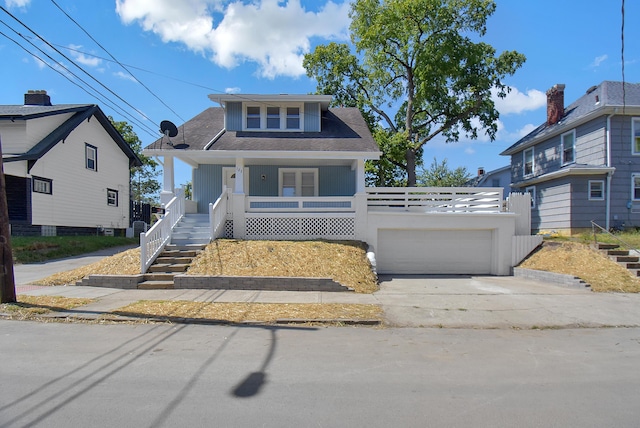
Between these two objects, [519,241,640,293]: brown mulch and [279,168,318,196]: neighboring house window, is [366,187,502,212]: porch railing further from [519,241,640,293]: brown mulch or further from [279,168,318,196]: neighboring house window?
[279,168,318,196]: neighboring house window

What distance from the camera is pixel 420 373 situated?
4969mm

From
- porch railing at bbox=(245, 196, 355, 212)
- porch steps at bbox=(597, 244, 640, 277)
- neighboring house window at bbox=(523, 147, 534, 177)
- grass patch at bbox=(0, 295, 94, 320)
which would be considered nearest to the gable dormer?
porch railing at bbox=(245, 196, 355, 212)

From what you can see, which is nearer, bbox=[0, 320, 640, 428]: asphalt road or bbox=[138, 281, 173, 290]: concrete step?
bbox=[0, 320, 640, 428]: asphalt road

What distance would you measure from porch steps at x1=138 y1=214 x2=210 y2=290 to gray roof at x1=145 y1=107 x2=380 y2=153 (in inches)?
113

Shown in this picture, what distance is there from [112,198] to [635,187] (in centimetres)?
2820

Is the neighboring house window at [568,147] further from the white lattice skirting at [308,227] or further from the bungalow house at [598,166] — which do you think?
the white lattice skirting at [308,227]

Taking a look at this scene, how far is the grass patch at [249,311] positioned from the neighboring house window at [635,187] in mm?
15718

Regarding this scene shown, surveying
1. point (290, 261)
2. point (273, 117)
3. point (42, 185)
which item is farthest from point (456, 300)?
point (42, 185)

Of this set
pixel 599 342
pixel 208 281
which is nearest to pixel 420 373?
pixel 599 342

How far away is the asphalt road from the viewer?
377cm

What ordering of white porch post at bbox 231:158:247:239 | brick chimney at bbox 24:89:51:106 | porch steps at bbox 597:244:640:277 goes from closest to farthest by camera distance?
porch steps at bbox 597:244:640:277 < white porch post at bbox 231:158:247:239 < brick chimney at bbox 24:89:51:106

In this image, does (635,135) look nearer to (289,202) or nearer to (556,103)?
(556,103)

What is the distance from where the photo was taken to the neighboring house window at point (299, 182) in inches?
696

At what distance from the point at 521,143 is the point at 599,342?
63.6ft
